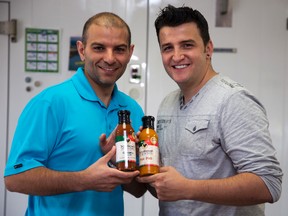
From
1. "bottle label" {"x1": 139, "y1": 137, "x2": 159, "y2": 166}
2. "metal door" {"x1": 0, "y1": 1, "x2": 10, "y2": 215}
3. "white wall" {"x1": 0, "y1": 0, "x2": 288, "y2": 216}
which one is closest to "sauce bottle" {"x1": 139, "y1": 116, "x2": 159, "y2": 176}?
"bottle label" {"x1": 139, "y1": 137, "x2": 159, "y2": 166}

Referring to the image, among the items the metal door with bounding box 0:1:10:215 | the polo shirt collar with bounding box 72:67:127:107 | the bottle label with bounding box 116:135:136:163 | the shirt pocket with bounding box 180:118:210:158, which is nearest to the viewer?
the bottle label with bounding box 116:135:136:163

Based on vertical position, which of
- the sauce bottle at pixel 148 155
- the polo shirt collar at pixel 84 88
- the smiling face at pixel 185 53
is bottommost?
the sauce bottle at pixel 148 155

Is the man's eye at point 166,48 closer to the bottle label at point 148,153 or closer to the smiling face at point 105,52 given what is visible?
the smiling face at point 105,52

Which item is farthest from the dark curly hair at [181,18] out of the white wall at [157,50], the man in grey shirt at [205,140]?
the white wall at [157,50]

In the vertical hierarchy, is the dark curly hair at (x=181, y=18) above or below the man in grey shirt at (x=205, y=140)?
above

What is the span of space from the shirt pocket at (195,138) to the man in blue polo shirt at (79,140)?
0.26 metres

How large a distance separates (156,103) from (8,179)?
4.89 ft

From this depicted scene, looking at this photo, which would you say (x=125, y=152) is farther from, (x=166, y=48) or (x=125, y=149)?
(x=166, y=48)

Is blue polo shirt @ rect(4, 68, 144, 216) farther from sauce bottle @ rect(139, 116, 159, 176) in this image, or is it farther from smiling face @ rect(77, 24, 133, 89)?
sauce bottle @ rect(139, 116, 159, 176)

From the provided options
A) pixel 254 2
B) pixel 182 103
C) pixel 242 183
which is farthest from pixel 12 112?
pixel 254 2

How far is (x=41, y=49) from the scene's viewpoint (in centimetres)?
239

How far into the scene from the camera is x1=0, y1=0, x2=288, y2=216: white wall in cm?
239

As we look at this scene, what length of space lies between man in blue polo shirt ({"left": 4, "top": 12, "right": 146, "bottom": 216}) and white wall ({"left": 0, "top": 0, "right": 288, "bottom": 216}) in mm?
1057

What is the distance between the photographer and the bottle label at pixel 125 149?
1.00 meters
